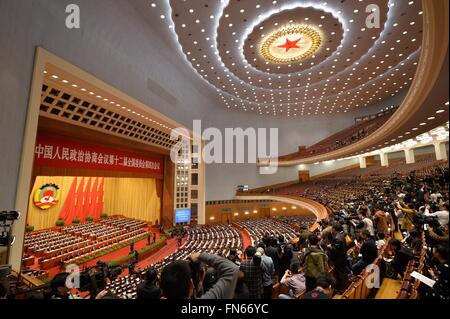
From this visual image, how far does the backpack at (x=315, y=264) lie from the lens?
264 cm

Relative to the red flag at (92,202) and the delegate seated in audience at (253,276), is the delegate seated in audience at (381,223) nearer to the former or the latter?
the delegate seated in audience at (253,276)

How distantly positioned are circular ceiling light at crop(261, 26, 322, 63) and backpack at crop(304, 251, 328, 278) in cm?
1121

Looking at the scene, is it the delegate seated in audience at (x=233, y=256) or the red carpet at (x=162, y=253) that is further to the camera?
the red carpet at (x=162, y=253)

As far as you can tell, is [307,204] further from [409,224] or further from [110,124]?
[110,124]

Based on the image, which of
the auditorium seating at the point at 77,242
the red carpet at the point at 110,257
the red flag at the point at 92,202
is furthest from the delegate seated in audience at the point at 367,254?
the red flag at the point at 92,202

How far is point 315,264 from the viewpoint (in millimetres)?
2684

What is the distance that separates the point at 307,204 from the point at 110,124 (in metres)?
13.2

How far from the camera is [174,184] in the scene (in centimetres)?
1738

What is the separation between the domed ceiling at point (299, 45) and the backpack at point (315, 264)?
9.58 m

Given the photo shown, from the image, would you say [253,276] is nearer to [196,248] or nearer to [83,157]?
[196,248]

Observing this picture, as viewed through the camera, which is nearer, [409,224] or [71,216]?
[409,224]

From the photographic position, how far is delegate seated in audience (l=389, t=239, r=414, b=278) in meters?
2.89

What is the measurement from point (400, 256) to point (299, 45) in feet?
38.7
